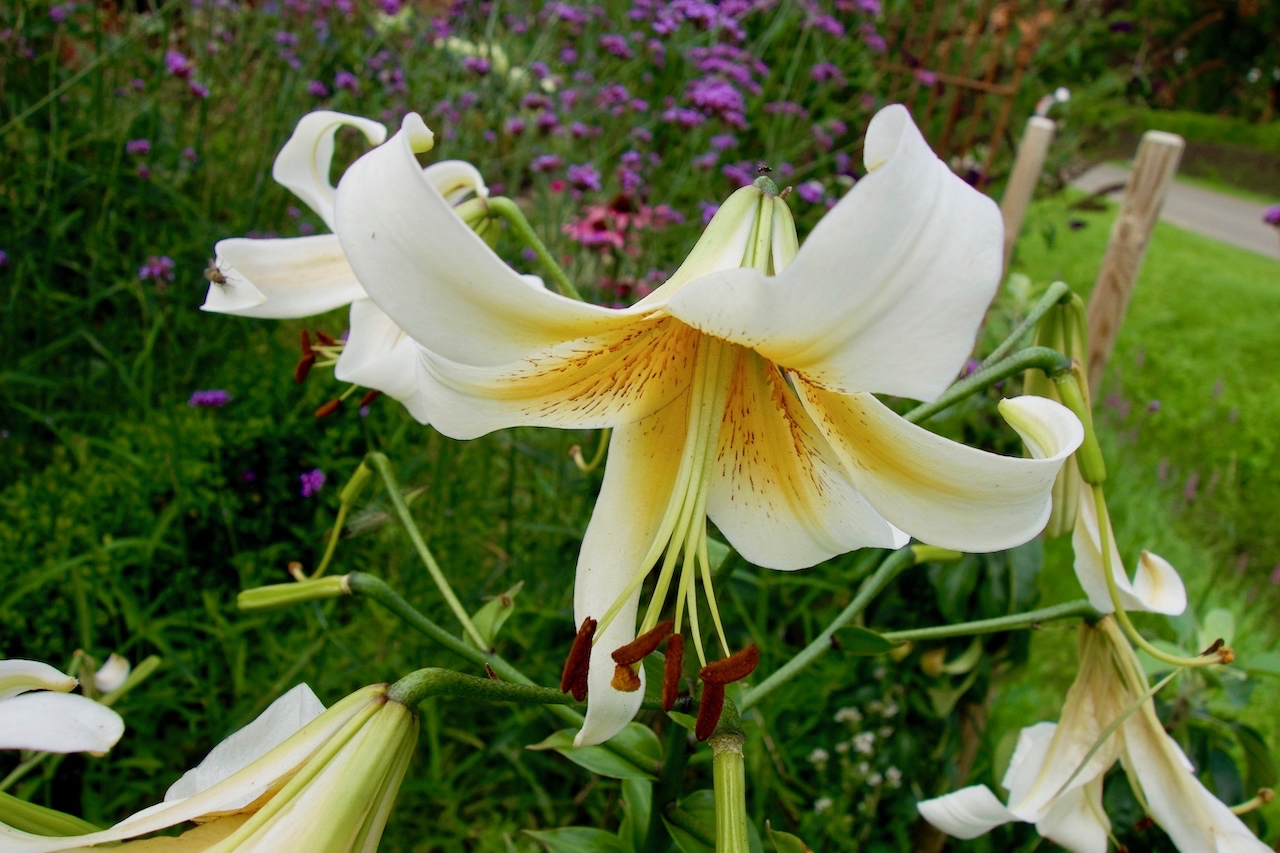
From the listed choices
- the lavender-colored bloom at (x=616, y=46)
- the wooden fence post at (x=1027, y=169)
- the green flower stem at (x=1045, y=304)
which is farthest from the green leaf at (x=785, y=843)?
the lavender-colored bloom at (x=616, y=46)

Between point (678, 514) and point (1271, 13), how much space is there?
24.3 metres

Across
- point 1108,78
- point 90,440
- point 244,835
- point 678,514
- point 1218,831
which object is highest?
point 1108,78

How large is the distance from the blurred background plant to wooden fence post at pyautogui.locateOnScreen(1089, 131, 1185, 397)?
0.24m

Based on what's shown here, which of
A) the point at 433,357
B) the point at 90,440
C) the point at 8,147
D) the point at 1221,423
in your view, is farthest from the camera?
the point at 1221,423

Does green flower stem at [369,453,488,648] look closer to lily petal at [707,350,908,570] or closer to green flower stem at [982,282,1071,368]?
lily petal at [707,350,908,570]

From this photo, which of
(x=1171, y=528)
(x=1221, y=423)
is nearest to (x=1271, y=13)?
(x=1221, y=423)

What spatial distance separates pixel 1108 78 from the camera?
4012 millimetres

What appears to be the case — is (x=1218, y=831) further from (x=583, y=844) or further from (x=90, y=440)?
(x=90, y=440)

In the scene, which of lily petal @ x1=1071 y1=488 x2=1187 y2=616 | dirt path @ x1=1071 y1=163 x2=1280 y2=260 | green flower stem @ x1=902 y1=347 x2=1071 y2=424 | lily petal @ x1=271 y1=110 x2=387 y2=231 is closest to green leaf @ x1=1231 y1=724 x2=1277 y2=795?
lily petal @ x1=1071 y1=488 x2=1187 y2=616

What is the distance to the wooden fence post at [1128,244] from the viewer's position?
6.57ft

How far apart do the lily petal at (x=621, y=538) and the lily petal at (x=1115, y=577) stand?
305 millimetres

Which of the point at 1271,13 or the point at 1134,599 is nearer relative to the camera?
the point at 1134,599

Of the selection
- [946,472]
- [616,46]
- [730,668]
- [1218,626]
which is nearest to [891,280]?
[946,472]

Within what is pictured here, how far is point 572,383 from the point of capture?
2.07ft
